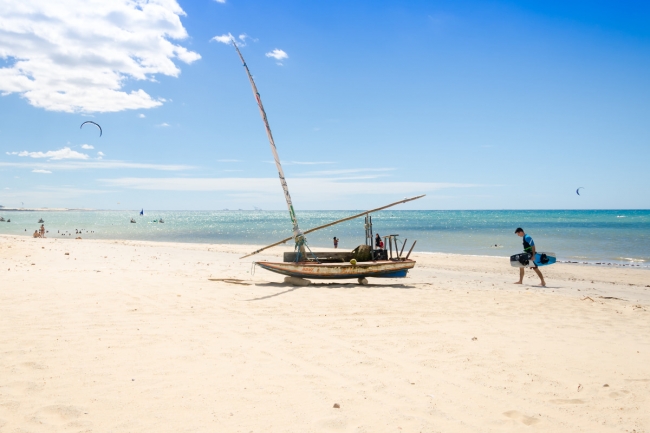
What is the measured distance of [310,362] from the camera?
574 cm

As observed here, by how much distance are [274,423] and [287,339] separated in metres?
2.72

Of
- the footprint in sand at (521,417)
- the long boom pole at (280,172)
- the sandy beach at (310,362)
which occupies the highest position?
the long boom pole at (280,172)

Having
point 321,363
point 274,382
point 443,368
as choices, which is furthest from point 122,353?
point 443,368

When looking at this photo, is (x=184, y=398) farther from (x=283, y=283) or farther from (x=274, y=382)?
(x=283, y=283)

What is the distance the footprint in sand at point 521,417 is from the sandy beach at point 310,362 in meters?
0.02

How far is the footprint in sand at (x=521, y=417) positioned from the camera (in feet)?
13.8

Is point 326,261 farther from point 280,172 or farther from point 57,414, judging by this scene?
point 57,414

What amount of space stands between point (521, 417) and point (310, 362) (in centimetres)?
262

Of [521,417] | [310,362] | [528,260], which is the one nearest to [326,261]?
[528,260]

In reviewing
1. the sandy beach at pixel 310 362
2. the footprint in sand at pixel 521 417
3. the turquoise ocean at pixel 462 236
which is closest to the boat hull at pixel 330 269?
the sandy beach at pixel 310 362

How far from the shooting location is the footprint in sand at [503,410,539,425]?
13.8 ft

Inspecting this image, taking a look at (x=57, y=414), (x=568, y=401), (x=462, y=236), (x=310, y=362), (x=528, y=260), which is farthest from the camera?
(x=462, y=236)

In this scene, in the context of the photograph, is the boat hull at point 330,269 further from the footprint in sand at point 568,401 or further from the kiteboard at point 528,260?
the footprint in sand at point 568,401

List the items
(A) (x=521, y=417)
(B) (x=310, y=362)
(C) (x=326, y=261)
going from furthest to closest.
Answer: (C) (x=326, y=261) → (B) (x=310, y=362) → (A) (x=521, y=417)
